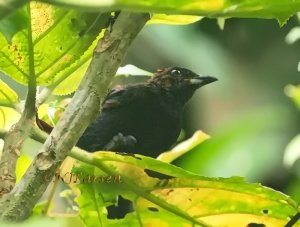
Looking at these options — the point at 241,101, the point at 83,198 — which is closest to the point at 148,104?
the point at 83,198

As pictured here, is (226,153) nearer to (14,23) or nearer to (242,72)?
(14,23)

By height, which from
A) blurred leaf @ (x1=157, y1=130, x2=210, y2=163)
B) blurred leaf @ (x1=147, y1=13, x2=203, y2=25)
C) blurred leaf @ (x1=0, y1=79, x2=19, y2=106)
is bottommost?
blurred leaf @ (x1=157, y1=130, x2=210, y2=163)

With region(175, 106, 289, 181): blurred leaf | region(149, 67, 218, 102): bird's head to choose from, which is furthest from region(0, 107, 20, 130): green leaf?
region(149, 67, 218, 102): bird's head

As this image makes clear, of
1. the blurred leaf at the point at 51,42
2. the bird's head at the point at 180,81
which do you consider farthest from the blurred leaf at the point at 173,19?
the bird's head at the point at 180,81

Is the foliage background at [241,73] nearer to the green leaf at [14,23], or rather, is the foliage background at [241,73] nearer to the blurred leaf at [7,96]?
the blurred leaf at [7,96]

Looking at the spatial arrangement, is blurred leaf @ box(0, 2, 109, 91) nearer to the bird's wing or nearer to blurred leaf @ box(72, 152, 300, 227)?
blurred leaf @ box(72, 152, 300, 227)

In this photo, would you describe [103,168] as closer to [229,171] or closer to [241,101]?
[229,171]
